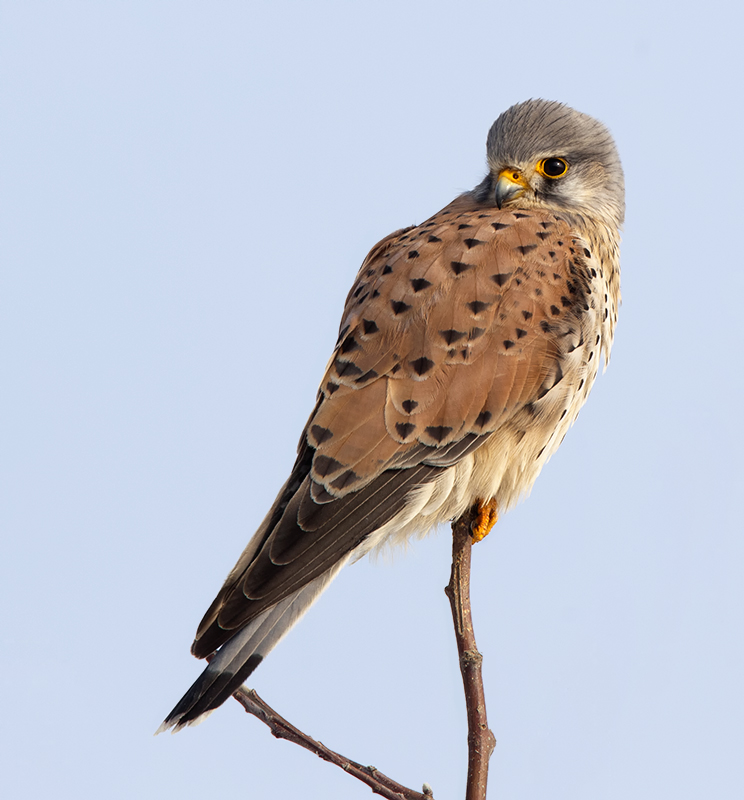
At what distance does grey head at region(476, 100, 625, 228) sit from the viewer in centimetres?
292

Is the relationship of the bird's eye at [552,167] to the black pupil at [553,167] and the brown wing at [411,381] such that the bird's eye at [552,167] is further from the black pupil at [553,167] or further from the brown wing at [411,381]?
the brown wing at [411,381]

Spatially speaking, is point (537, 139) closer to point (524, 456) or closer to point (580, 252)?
point (580, 252)

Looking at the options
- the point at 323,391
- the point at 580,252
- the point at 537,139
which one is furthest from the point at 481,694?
the point at 537,139

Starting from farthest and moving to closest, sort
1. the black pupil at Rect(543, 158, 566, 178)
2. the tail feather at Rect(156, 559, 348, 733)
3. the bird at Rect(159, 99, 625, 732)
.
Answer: the black pupil at Rect(543, 158, 566, 178) → the bird at Rect(159, 99, 625, 732) → the tail feather at Rect(156, 559, 348, 733)

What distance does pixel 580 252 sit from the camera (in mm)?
2705

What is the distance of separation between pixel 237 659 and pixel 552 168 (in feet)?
5.60

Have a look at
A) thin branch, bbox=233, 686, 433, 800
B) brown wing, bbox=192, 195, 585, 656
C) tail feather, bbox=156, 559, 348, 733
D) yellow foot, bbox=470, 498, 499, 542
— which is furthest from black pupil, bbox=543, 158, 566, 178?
thin branch, bbox=233, 686, 433, 800

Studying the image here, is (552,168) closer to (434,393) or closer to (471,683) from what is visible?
(434,393)

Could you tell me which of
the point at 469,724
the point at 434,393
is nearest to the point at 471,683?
the point at 469,724

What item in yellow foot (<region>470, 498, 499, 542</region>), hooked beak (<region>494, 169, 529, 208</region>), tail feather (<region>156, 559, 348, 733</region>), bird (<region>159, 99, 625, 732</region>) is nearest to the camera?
tail feather (<region>156, 559, 348, 733</region>)

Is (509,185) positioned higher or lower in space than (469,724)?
higher

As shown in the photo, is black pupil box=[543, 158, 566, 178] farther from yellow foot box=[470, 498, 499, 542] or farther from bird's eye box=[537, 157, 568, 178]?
yellow foot box=[470, 498, 499, 542]

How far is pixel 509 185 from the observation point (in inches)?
113

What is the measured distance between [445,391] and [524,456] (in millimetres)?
384
